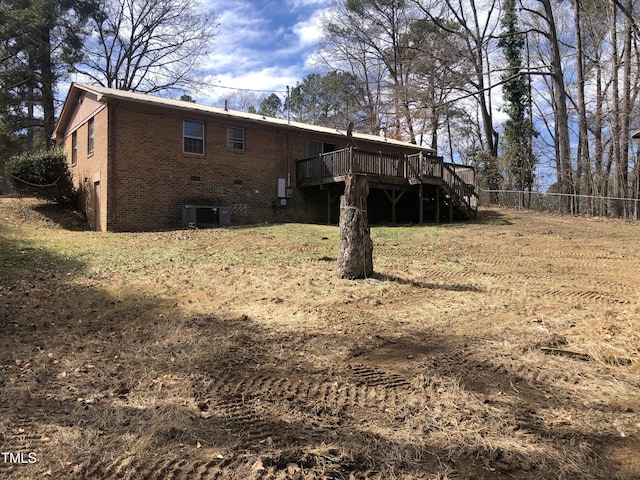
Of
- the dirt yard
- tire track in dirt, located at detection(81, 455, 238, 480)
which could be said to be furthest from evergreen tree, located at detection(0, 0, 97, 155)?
tire track in dirt, located at detection(81, 455, 238, 480)

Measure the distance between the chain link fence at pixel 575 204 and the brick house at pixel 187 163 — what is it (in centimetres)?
845

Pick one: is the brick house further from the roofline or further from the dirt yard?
the dirt yard

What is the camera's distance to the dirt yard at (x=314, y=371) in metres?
2.60

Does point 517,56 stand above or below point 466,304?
above

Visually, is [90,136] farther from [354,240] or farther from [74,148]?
[354,240]

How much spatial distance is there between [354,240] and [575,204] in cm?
1913

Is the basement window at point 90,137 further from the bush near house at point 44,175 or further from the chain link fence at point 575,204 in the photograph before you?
the chain link fence at point 575,204

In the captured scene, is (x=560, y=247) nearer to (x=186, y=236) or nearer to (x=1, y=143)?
(x=186, y=236)

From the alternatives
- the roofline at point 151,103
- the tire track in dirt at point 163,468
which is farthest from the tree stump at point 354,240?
the roofline at point 151,103

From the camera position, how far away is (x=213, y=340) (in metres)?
4.77

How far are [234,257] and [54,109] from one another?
24.0 metres

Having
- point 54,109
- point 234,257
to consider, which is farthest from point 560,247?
point 54,109

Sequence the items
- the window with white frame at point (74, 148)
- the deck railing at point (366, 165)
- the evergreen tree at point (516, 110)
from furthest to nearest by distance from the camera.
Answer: the evergreen tree at point (516, 110) → the window with white frame at point (74, 148) → the deck railing at point (366, 165)

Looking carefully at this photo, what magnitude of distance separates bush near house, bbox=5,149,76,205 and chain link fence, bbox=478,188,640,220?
2242 cm
